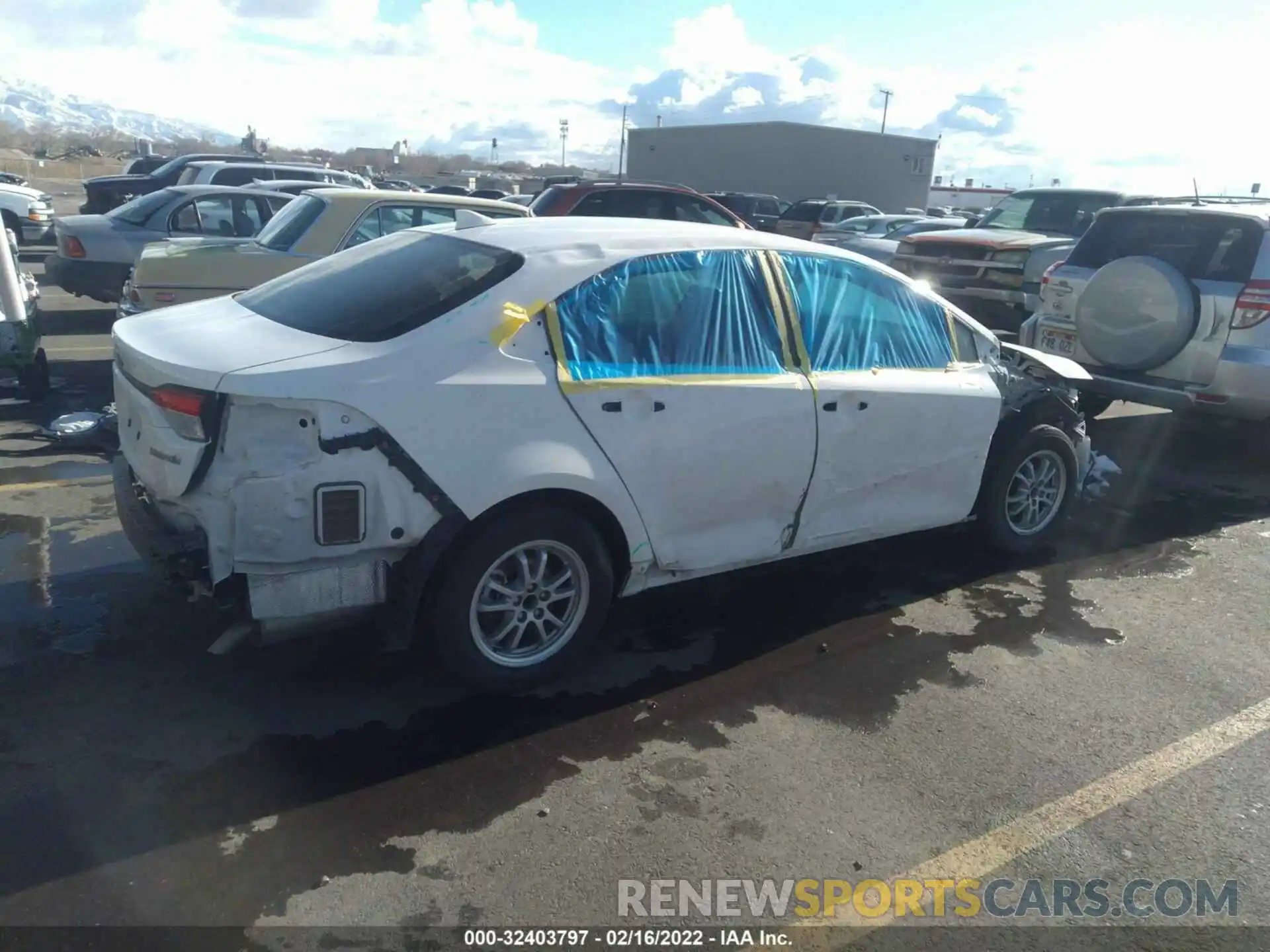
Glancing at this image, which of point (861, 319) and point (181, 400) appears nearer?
point (181, 400)

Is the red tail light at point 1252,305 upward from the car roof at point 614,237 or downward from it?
downward

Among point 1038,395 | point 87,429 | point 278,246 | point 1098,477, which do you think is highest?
point 278,246

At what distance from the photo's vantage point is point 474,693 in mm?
3840

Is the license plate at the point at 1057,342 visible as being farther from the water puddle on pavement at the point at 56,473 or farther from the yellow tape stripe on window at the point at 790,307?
the water puddle on pavement at the point at 56,473

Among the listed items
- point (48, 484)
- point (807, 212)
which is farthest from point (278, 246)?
point (807, 212)

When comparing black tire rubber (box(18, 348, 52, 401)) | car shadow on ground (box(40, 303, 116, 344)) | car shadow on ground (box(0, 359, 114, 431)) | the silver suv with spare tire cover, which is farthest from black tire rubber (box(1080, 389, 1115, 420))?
car shadow on ground (box(40, 303, 116, 344))

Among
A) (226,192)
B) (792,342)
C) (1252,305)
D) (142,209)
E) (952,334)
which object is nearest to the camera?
(792,342)

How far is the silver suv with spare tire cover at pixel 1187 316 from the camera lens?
6.88m

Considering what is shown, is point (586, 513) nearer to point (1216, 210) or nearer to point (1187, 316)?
point (1187, 316)

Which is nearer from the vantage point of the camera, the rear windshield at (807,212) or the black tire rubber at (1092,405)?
the black tire rubber at (1092,405)

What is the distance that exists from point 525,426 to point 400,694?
3.91 ft

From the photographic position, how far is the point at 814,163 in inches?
1827

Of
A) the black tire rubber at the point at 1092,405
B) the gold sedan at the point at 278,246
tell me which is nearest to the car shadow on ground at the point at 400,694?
the gold sedan at the point at 278,246

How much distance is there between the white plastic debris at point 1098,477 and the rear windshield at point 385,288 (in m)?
4.07
